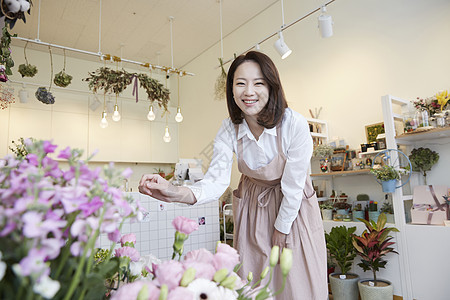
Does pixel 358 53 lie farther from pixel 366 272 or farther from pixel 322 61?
pixel 366 272

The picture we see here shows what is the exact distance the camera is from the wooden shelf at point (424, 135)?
8.62 feet

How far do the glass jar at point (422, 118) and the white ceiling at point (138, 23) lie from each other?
9.19ft

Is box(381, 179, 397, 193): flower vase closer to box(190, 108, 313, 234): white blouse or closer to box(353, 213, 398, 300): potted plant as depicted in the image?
box(353, 213, 398, 300): potted plant

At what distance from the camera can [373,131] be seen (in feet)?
11.1

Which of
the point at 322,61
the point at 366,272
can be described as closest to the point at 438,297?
the point at 366,272

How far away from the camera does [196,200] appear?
101 cm

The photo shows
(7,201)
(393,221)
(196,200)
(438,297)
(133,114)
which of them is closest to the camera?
(7,201)

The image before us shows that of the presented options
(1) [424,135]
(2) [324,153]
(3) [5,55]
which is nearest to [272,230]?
(3) [5,55]

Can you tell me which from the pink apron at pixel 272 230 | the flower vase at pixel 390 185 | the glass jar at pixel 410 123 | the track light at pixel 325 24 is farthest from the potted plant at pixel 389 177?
the pink apron at pixel 272 230

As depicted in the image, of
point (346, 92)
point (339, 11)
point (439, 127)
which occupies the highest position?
point (339, 11)

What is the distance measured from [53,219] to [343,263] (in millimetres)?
3123

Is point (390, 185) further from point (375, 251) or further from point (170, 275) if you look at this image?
point (170, 275)

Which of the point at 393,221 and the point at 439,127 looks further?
the point at 393,221

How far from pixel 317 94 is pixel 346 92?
1.32 feet
